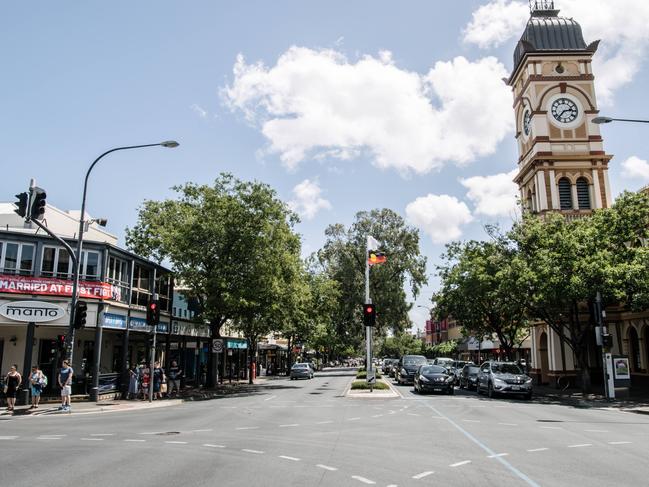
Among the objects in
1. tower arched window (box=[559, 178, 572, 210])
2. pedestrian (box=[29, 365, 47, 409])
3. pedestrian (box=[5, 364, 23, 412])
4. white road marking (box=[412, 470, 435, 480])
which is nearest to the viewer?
white road marking (box=[412, 470, 435, 480])

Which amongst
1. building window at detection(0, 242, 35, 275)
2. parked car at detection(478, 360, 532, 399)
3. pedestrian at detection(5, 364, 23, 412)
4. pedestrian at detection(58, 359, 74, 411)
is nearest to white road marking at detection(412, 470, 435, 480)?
pedestrian at detection(58, 359, 74, 411)

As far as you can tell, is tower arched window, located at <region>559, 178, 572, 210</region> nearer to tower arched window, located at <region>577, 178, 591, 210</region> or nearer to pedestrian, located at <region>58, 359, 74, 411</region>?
tower arched window, located at <region>577, 178, 591, 210</region>

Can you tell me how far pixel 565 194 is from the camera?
134ft

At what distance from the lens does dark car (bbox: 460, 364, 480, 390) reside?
32.3m

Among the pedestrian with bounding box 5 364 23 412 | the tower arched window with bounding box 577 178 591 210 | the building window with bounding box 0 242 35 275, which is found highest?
the tower arched window with bounding box 577 178 591 210

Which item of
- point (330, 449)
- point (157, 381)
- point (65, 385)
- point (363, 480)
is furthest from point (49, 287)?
point (363, 480)

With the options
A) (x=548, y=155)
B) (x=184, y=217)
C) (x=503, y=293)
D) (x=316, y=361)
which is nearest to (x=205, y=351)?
(x=184, y=217)

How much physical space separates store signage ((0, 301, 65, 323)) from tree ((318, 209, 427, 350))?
107ft

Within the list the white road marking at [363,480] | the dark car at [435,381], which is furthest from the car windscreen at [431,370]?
the white road marking at [363,480]

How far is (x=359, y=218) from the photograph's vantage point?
189 ft

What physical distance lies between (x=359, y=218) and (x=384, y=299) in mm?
9443

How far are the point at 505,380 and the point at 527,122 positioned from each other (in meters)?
25.8

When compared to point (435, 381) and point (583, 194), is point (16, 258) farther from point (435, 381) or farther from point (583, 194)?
point (583, 194)

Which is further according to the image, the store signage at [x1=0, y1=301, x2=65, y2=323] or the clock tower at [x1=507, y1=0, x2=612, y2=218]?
the clock tower at [x1=507, y1=0, x2=612, y2=218]
